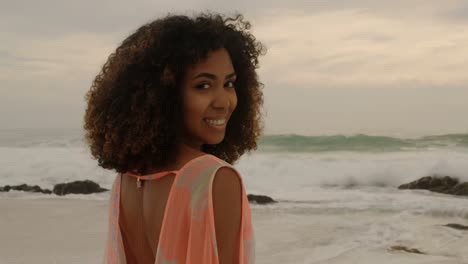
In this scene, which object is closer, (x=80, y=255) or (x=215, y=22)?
(x=215, y=22)

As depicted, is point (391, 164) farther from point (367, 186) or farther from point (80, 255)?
point (80, 255)

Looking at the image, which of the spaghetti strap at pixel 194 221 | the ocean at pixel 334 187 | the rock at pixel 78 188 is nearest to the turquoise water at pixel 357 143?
the ocean at pixel 334 187

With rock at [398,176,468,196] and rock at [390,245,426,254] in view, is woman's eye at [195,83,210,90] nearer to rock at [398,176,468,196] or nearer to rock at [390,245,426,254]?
rock at [390,245,426,254]

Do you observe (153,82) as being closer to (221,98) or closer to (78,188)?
(221,98)

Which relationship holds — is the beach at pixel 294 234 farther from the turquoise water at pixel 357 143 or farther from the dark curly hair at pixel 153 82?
the turquoise water at pixel 357 143

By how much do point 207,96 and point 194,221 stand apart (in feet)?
1.02

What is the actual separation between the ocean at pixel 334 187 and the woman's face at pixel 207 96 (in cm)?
438

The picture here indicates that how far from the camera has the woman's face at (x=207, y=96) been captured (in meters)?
1.53

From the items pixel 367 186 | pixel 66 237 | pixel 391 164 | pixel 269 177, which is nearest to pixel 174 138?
pixel 66 237

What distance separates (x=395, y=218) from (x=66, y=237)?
4.08 metres

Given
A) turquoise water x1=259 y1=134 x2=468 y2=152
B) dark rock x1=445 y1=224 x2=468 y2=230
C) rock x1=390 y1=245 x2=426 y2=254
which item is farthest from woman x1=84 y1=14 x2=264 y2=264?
turquoise water x1=259 y1=134 x2=468 y2=152

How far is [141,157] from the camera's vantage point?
159cm

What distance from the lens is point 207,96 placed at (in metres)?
1.54

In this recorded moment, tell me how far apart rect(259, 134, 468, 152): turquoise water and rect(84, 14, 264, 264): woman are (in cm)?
1810
